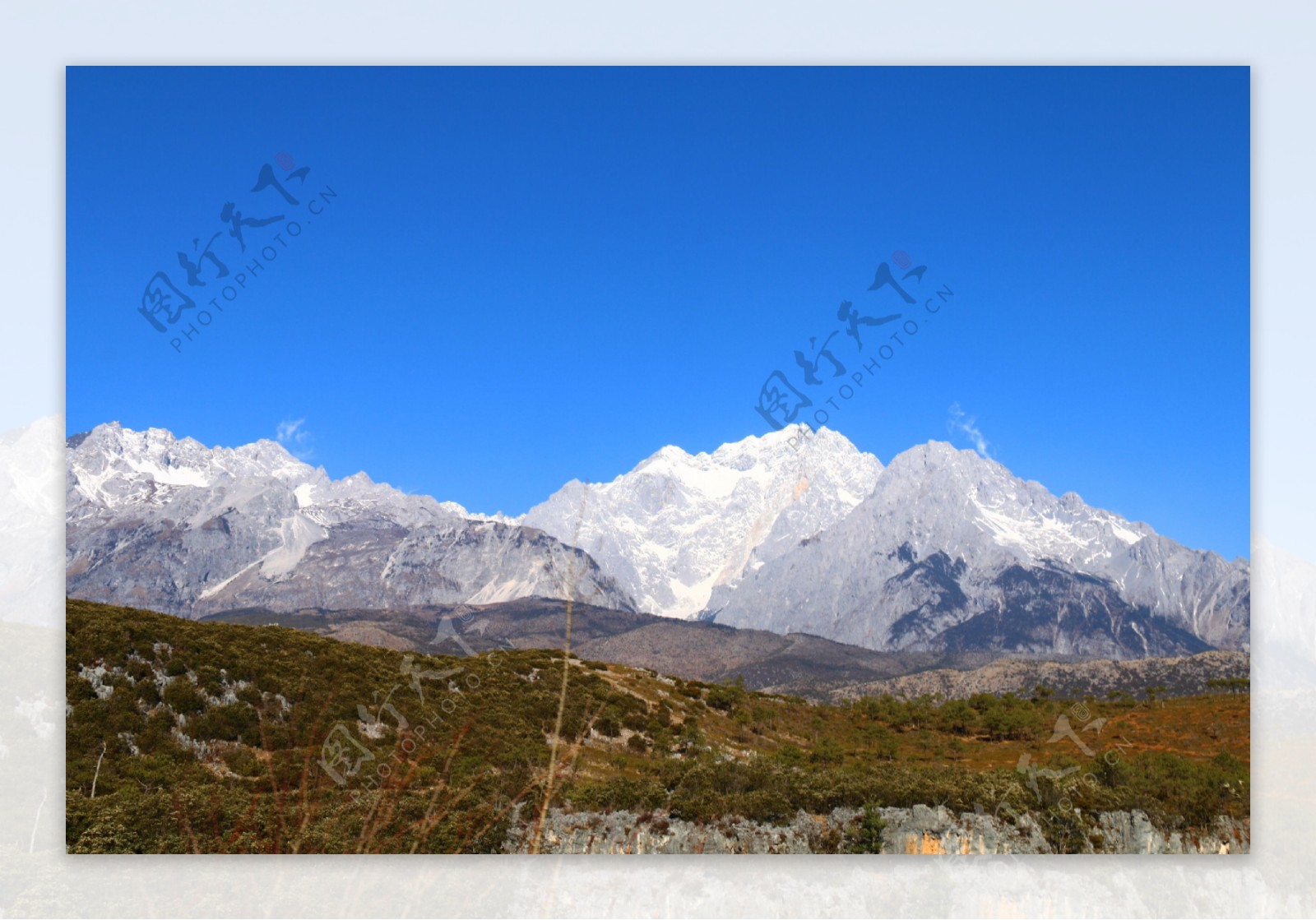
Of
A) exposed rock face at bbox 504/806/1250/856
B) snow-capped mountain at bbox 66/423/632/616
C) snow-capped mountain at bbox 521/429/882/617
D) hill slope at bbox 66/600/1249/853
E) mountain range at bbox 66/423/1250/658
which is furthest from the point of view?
mountain range at bbox 66/423/1250/658

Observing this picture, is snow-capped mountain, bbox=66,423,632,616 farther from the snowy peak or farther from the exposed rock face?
the snowy peak

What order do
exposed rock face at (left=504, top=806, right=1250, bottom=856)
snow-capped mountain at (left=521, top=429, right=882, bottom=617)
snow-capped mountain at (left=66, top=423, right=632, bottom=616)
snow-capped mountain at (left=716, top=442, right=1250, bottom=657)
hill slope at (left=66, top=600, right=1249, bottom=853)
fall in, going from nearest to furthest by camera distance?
exposed rock face at (left=504, top=806, right=1250, bottom=856) < hill slope at (left=66, top=600, right=1249, bottom=853) < snow-capped mountain at (left=66, top=423, right=632, bottom=616) < snow-capped mountain at (left=521, top=429, right=882, bottom=617) < snow-capped mountain at (left=716, top=442, right=1250, bottom=657)

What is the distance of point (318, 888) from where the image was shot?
33.7 feet

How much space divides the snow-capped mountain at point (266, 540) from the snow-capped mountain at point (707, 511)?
2.28 ft

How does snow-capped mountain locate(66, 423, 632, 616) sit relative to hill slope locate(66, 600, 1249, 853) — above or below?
above

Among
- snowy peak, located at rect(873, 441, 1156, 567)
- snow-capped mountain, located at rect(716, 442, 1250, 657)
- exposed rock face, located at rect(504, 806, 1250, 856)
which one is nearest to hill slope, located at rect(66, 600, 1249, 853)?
exposed rock face, located at rect(504, 806, 1250, 856)

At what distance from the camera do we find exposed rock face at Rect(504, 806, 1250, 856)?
34.9 ft

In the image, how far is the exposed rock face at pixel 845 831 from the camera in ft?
34.9

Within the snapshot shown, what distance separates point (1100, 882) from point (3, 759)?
12150mm

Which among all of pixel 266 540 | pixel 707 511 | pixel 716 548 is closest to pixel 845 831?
pixel 707 511

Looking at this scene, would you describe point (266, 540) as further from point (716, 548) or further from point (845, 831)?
point (845, 831)

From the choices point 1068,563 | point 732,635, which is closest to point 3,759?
point 732,635

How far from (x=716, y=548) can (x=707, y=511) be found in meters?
2.79

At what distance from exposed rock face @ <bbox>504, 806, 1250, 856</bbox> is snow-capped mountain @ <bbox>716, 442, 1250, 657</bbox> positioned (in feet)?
10.8
